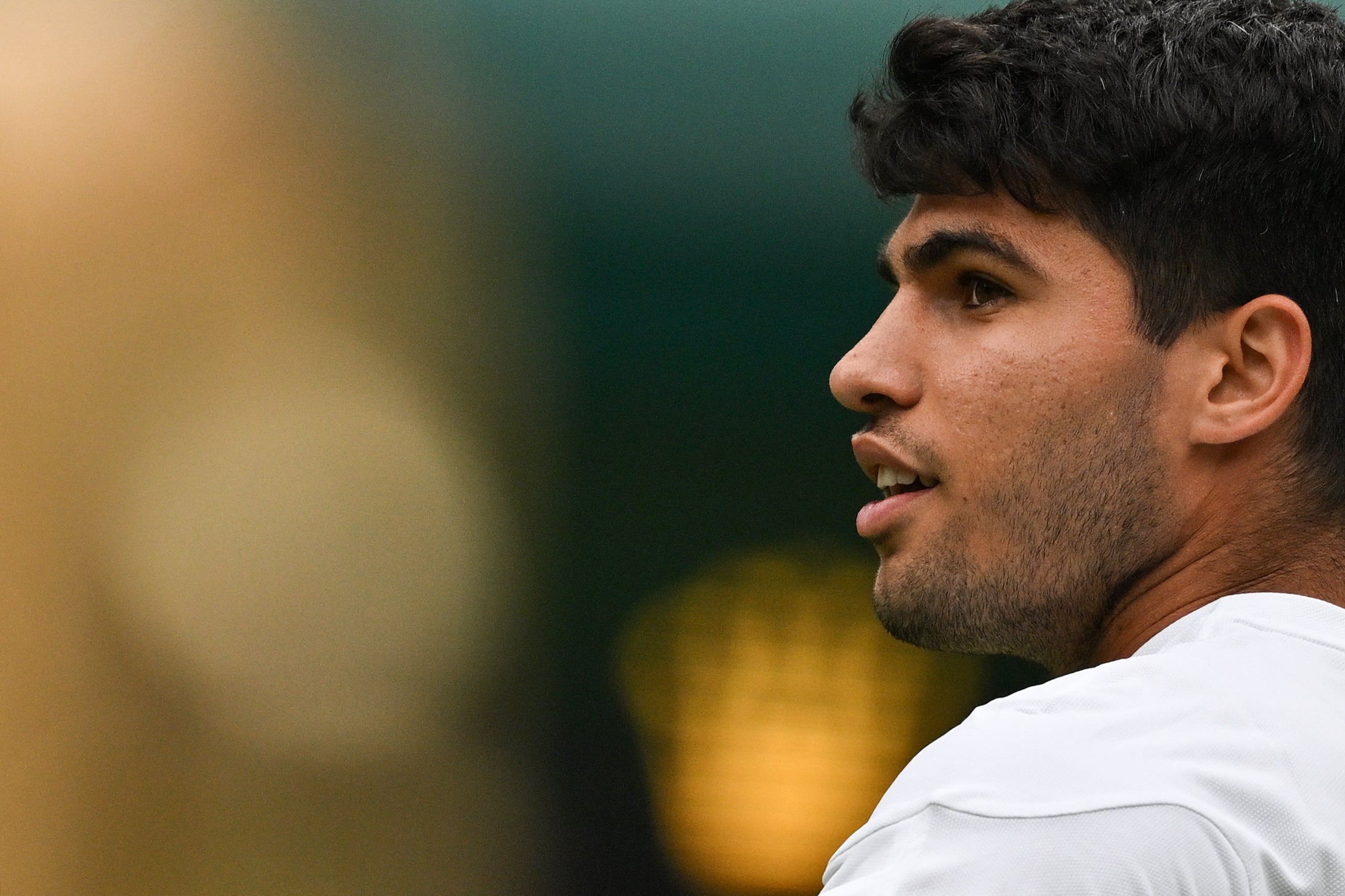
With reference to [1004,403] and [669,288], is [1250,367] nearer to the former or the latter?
[1004,403]

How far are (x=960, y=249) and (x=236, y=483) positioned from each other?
1.39 meters

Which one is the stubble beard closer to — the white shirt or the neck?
the neck

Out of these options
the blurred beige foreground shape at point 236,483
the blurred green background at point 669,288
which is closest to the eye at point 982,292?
the blurred green background at point 669,288

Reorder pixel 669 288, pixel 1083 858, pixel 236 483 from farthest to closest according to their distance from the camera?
1. pixel 669 288
2. pixel 236 483
3. pixel 1083 858

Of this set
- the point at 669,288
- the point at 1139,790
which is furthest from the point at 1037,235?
the point at 669,288

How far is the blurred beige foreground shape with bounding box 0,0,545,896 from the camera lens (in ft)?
7.35

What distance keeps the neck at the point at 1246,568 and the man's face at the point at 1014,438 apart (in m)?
0.03

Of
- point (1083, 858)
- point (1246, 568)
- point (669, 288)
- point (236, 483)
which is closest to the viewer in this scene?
point (1083, 858)

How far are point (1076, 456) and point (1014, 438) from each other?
0.07 meters

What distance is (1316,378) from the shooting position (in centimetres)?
146

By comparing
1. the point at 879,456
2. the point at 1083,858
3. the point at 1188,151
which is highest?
the point at 1188,151

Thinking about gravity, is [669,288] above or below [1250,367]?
above

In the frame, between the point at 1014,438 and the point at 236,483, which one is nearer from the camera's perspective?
the point at 1014,438

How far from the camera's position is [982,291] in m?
1.54
